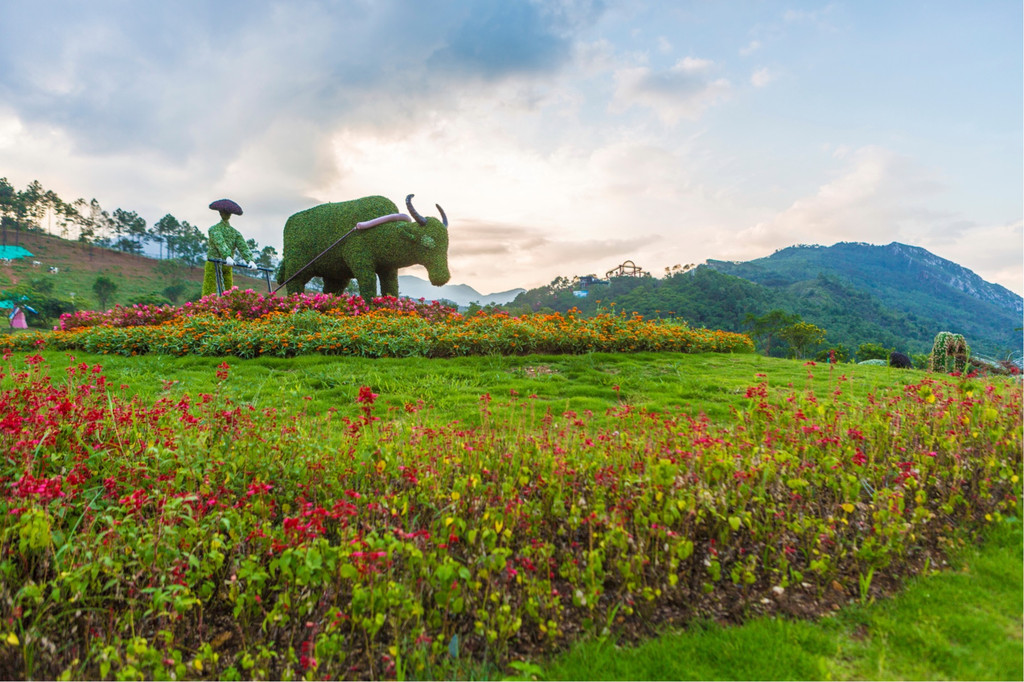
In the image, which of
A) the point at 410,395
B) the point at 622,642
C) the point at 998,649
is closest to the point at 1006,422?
the point at 998,649

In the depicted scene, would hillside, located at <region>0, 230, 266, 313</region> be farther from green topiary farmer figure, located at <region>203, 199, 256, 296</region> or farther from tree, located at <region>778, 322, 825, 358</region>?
tree, located at <region>778, 322, 825, 358</region>

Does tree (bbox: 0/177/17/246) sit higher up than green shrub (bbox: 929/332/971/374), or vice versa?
tree (bbox: 0/177/17/246)

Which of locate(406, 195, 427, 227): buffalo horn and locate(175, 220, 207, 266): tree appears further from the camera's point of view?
locate(175, 220, 207, 266): tree

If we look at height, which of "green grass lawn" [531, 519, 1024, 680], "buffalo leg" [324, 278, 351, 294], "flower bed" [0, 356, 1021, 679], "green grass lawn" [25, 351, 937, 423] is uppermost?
"buffalo leg" [324, 278, 351, 294]

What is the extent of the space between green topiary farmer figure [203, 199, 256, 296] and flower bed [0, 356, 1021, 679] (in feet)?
43.8

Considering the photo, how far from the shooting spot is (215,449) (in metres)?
3.03

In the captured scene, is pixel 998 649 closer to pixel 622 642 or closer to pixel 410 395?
pixel 622 642

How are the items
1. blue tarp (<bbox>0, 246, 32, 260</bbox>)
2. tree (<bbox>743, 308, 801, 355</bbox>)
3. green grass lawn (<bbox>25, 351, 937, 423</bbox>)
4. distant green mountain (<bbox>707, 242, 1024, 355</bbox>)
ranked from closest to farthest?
green grass lawn (<bbox>25, 351, 937, 423</bbox>)
tree (<bbox>743, 308, 801, 355</bbox>)
blue tarp (<bbox>0, 246, 32, 260</bbox>)
distant green mountain (<bbox>707, 242, 1024, 355</bbox>)

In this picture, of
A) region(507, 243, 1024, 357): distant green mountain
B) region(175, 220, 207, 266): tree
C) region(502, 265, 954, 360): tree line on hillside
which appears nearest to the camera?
region(502, 265, 954, 360): tree line on hillside

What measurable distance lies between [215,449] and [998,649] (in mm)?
4087

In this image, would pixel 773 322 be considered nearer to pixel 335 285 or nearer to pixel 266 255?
pixel 335 285

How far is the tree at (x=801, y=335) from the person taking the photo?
30.2 meters

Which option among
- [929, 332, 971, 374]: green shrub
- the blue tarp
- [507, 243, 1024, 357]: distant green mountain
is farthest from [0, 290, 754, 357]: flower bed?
the blue tarp

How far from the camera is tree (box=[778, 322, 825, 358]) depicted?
30.2 meters
